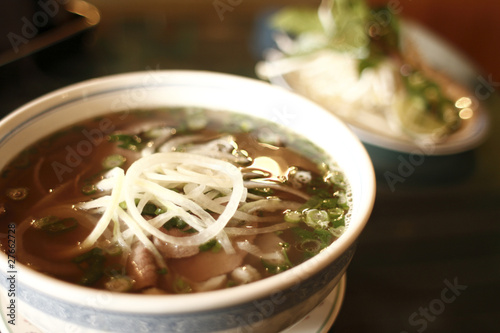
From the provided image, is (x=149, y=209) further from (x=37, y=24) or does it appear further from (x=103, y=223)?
(x=37, y=24)

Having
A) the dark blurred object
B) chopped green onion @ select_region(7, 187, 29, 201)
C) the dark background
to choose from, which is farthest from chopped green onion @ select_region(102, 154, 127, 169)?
the dark blurred object

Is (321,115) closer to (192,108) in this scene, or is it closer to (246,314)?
(192,108)

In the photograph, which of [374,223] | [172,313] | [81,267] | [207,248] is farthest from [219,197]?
[374,223]

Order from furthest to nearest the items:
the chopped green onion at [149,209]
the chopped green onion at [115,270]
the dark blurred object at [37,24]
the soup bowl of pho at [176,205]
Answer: the dark blurred object at [37,24] < the chopped green onion at [149,209] < the chopped green onion at [115,270] < the soup bowl of pho at [176,205]

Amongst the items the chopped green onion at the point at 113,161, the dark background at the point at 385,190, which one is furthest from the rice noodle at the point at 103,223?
the dark background at the point at 385,190

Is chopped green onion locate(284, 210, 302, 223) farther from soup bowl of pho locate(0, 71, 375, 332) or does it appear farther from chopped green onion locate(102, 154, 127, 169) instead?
chopped green onion locate(102, 154, 127, 169)

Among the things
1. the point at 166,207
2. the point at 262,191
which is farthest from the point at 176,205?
the point at 262,191

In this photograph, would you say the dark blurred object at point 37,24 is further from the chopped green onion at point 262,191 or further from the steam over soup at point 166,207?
the chopped green onion at point 262,191
